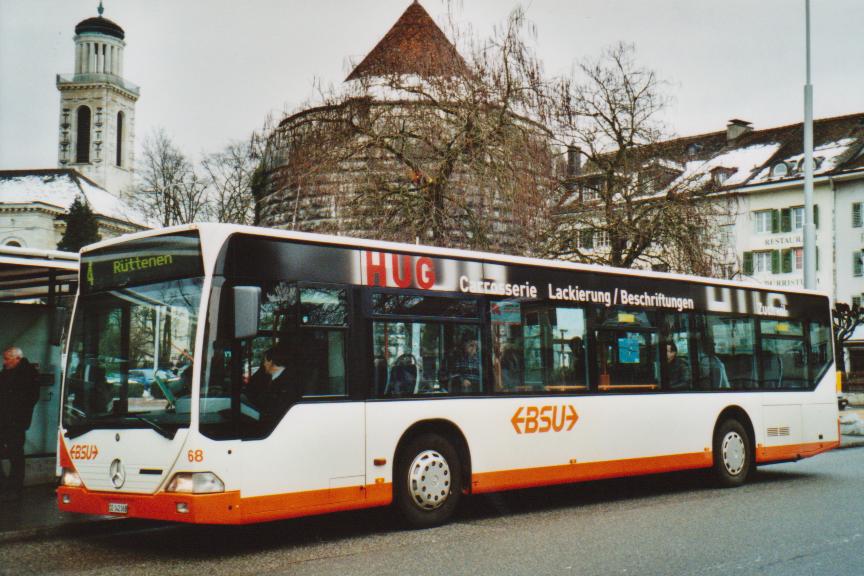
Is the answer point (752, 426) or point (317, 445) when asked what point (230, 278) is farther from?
point (752, 426)

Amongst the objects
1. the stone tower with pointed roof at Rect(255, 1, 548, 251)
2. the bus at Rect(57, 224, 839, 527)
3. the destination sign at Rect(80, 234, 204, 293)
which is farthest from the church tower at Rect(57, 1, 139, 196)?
the destination sign at Rect(80, 234, 204, 293)

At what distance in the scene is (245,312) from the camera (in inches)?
329

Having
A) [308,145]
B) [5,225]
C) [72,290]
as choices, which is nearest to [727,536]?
[72,290]

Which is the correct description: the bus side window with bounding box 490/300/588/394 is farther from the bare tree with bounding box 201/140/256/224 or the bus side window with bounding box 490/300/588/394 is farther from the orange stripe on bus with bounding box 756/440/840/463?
the bare tree with bounding box 201/140/256/224

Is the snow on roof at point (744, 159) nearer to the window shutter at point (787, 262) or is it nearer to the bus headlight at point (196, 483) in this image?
the window shutter at point (787, 262)

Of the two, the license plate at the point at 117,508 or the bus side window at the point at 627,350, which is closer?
the license plate at the point at 117,508

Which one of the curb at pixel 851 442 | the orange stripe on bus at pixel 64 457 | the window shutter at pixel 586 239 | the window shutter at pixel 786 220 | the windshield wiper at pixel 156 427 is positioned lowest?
the curb at pixel 851 442

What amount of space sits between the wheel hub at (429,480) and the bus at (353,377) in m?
0.02

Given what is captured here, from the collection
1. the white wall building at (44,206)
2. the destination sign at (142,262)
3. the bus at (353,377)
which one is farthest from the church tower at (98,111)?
the destination sign at (142,262)

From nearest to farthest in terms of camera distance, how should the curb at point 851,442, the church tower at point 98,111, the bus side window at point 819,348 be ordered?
the bus side window at point 819,348 → the curb at point 851,442 → the church tower at point 98,111

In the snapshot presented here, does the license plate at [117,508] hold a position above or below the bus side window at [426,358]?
below

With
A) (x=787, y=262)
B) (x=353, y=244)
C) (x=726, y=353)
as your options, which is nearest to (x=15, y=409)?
(x=353, y=244)

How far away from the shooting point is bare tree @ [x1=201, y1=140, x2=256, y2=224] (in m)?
43.1

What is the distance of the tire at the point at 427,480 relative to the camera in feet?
32.8
